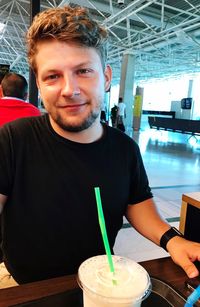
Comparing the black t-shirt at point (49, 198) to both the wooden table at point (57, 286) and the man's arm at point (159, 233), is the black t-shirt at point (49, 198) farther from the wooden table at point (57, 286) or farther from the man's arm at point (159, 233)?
the wooden table at point (57, 286)

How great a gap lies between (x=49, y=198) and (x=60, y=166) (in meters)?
0.11

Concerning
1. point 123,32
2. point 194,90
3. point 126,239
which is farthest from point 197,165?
point 194,90

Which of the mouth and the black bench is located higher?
the mouth

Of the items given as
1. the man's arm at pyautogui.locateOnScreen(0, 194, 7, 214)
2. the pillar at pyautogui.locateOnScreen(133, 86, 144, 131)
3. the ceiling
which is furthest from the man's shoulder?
the pillar at pyautogui.locateOnScreen(133, 86, 144, 131)

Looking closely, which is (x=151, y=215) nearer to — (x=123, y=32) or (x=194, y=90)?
(x=123, y=32)

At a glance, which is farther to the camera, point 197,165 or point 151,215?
point 197,165

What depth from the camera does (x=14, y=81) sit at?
2395 mm

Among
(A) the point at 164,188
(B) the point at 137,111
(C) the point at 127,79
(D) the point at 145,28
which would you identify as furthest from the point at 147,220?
(B) the point at 137,111

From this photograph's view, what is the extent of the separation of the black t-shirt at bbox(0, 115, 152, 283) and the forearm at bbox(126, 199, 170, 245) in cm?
11

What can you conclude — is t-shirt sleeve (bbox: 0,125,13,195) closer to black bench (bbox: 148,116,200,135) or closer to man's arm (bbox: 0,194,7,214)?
man's arm (bbox: 0,194,7,214)

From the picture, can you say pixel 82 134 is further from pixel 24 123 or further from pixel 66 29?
pixel 66 29

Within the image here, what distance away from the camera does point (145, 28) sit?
1068 cm

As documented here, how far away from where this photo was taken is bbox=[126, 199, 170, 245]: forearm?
0.96m

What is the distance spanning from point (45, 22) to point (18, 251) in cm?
74
